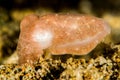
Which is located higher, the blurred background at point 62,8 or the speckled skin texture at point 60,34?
the speckled skin texture at point 60,34

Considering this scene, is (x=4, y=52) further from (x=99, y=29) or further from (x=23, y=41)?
(x=99, y=29)

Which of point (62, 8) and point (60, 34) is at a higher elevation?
point (60, 34)

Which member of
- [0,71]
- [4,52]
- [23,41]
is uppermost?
[23,41]

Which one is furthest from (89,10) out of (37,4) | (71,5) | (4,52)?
(4,52)

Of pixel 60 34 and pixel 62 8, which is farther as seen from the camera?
pixel 62 8

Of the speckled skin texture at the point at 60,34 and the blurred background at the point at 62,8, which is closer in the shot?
the speckled skin texture at the point at 60,34

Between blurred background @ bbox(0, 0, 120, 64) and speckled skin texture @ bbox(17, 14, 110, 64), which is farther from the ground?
speckled skin texture @ bbox(17, 14, 110, 64)

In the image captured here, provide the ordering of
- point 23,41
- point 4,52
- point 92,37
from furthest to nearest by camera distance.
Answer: point 4,52 → point 23,41 → point 92,37

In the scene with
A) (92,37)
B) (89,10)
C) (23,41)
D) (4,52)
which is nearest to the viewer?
(92,37)
